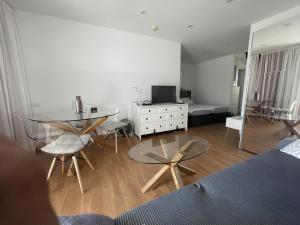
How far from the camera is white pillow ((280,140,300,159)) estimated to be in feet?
4.55

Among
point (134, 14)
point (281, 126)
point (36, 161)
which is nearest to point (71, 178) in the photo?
point (36, 161)

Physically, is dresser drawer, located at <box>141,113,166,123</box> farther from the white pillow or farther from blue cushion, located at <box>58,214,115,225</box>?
blue cushion, located at <box>58,214,115,225</box>

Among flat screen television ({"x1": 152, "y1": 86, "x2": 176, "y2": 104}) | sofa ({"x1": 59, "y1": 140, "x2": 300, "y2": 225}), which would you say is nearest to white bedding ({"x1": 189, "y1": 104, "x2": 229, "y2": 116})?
flat screen television ({"x1": 152, "y1": 86, "x2": 176, "y2": 104})

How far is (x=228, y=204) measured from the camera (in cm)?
87

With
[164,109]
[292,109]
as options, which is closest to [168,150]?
[164,109]

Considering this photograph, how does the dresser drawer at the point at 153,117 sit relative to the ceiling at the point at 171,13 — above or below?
below

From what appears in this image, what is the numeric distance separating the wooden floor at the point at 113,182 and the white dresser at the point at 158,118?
78cm

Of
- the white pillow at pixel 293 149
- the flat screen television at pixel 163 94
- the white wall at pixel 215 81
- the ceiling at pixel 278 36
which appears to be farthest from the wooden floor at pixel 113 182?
the white wall at pixel 215 81

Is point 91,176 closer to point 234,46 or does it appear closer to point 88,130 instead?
point 88,130

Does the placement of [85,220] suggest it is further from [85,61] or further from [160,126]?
[85,61]

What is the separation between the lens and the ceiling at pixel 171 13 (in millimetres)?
2176

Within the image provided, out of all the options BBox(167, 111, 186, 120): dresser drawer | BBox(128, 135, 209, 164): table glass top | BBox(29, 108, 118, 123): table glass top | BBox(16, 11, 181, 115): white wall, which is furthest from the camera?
BBox(167, 111, 186, 120): dresser drawer

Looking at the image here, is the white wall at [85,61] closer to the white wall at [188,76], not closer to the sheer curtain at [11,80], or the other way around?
the sheer curtain at [11,80]

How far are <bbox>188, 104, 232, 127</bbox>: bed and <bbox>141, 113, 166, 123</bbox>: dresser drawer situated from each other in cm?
115
